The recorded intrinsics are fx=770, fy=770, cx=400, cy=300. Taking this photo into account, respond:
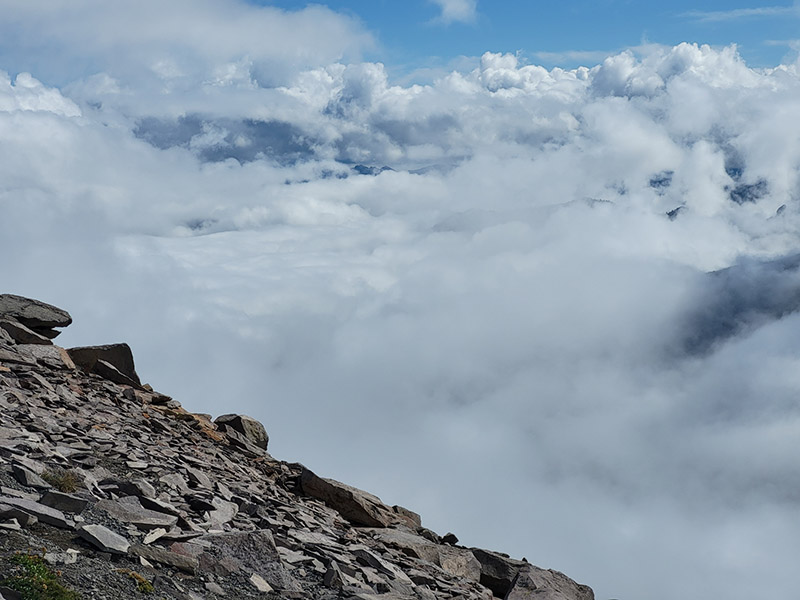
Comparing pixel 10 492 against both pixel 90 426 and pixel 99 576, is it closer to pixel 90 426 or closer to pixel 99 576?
pixel 99 576

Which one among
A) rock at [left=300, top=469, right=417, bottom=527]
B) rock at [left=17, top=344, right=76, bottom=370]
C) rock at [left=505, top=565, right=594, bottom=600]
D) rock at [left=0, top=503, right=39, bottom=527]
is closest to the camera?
rock at [left=0, top=503, right=39, bottom=527]

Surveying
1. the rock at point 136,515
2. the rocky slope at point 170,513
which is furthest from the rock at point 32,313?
the rock at point 136,515

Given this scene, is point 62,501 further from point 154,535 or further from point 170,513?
point 170,513

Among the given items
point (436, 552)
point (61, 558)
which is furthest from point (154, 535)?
point (436, 552)

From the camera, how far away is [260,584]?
13352mm

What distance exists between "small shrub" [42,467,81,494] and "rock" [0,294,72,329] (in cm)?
1688

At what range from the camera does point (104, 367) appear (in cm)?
2788

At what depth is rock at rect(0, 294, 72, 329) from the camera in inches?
1188

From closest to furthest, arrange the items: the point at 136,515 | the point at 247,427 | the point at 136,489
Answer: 1. the point at 136,515
2. the point at 136,489
3. the point at 247,427

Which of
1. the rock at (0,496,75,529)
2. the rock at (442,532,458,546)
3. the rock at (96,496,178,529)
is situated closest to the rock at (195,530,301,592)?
the rock at (96,496,178,529)

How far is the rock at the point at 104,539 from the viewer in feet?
39.0

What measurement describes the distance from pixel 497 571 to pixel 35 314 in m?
20.6

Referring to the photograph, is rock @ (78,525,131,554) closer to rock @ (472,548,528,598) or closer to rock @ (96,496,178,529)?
rock @ (96,496,178,529)

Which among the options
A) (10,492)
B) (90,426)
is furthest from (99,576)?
(90,426)
